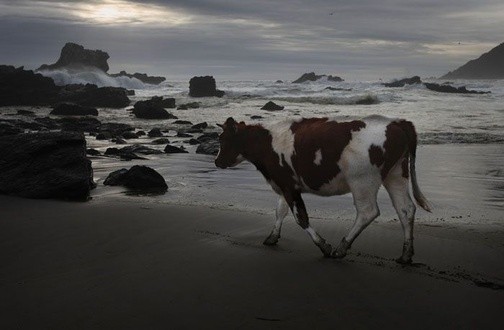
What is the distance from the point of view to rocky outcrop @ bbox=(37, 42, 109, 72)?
11769 cm

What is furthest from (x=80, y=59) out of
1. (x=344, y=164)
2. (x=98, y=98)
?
(x=344, y=164)

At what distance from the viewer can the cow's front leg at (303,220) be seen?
18.4 feet

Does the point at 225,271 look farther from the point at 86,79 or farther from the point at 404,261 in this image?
the point at 86,79

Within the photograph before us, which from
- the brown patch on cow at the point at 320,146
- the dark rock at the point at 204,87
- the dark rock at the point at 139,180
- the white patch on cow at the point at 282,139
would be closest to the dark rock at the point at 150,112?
the dark rock at the point at 139,180

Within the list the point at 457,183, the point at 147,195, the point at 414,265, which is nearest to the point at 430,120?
the point at 457,183

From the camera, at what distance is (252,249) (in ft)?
19.1

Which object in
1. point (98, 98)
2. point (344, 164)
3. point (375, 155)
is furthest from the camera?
point (98, 98)

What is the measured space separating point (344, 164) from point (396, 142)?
1.93 feet

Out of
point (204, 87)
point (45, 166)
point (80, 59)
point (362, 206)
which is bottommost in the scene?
point (45, 166)

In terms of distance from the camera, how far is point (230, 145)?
6.68 m

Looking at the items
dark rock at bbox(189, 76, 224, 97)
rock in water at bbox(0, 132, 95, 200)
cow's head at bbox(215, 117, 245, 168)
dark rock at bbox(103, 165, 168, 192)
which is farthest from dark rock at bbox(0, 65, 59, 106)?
cow's head at bbox(215, 117, 245, 168)

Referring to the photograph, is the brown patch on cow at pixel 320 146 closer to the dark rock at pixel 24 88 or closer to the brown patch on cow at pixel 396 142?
the brown patch on cow at pixel 396 142

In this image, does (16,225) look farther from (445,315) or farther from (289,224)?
(445,315)

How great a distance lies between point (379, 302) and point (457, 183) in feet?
22.5
